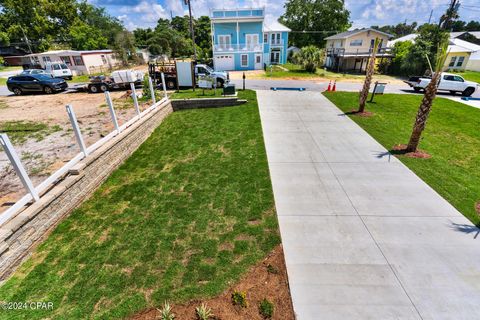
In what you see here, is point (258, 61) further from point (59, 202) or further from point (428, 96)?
point (59, 202)

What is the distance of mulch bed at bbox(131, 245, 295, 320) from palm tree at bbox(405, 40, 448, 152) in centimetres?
683

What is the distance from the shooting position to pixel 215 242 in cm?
465

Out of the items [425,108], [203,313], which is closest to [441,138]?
[425,108]

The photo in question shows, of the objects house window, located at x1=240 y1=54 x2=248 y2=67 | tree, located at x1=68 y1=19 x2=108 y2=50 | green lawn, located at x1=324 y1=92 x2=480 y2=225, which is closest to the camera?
green lawn, located at x1=324 y1=92 x2=480 y2=225

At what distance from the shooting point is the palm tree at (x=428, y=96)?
22.2 ft

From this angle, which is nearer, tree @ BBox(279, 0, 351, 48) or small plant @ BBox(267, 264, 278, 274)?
small plant @ BBox(267, 264, 278, 274)

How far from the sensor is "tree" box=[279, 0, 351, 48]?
156ft

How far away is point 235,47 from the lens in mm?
32219

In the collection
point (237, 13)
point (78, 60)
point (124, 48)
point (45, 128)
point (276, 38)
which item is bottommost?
point (45, 128)

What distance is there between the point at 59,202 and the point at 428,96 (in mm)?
10488

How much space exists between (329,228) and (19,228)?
19.6 feet

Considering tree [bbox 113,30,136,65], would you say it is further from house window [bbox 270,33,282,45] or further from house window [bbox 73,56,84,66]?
house window [bbox 270,33,282,45]

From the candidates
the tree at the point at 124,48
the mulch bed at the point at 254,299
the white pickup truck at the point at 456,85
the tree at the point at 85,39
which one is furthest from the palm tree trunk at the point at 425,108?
the tree at the point at 85,39

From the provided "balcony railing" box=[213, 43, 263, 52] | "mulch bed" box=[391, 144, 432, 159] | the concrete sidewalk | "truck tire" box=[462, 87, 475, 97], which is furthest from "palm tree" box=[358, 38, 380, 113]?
"balcony railing" box=[213, 43, 263, 52]
